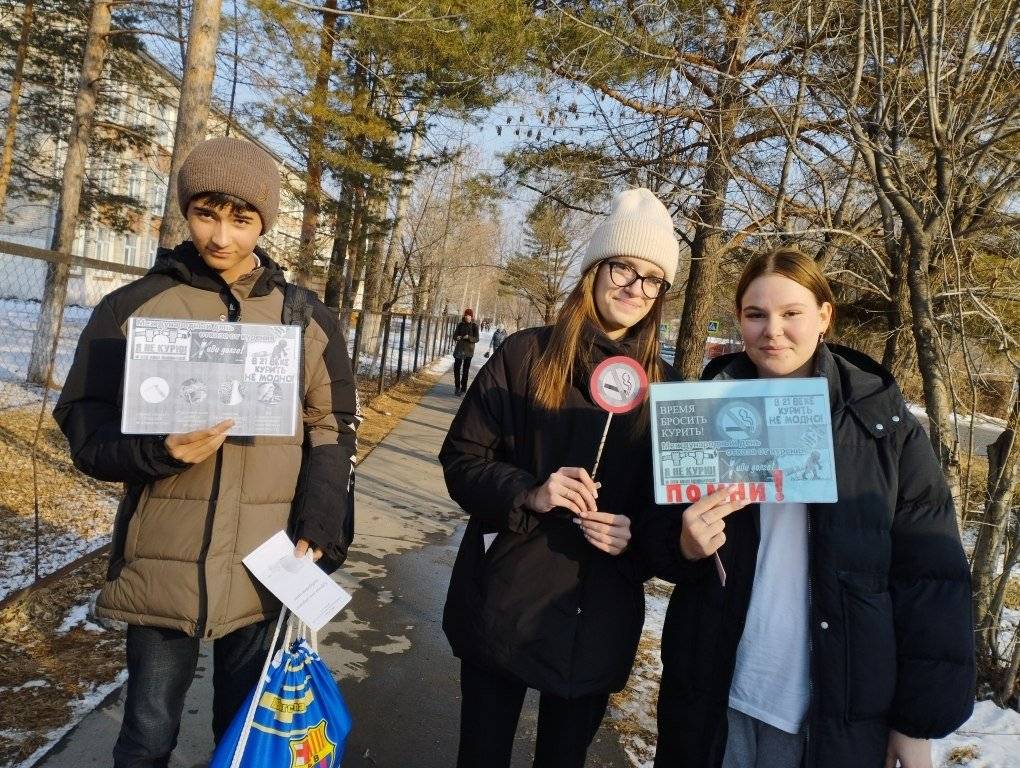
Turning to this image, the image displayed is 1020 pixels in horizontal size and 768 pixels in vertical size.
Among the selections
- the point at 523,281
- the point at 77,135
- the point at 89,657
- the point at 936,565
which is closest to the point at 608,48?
the point at 936,565

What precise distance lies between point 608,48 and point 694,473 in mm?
4795

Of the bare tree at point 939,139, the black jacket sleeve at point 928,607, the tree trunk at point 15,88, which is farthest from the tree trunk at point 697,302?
the tree trunk at point 15,88

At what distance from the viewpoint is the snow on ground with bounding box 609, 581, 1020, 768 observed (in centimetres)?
318

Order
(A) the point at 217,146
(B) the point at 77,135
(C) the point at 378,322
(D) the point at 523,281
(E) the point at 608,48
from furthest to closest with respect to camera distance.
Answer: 1. (D) the point at 523,281
2. (C) the point at 378,322
3. (B) the point at 77,135
4. (E) the point at 608,48
5. (A) the point at 217,146

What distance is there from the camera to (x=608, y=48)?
5418mm

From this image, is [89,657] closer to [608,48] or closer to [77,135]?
[608,48]

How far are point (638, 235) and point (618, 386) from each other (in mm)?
441

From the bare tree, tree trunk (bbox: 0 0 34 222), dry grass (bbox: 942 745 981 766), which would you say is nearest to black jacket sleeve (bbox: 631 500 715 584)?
the bare tree

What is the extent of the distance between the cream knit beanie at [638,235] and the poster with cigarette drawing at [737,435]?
42 centimetres

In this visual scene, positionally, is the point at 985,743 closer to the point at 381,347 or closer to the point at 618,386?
the point at 618,386

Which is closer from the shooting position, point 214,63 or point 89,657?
point 89,657

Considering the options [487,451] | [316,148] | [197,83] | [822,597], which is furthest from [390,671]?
[316,148]

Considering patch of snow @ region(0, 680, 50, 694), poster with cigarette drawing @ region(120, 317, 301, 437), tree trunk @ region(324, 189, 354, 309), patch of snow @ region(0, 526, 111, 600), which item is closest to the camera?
poster with cigarette drawing @ region(120, 317, 301, 437)

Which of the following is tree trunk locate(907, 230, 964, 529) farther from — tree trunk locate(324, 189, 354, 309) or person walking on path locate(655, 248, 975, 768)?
tree trunk locate(324, 189, 354, 309)
